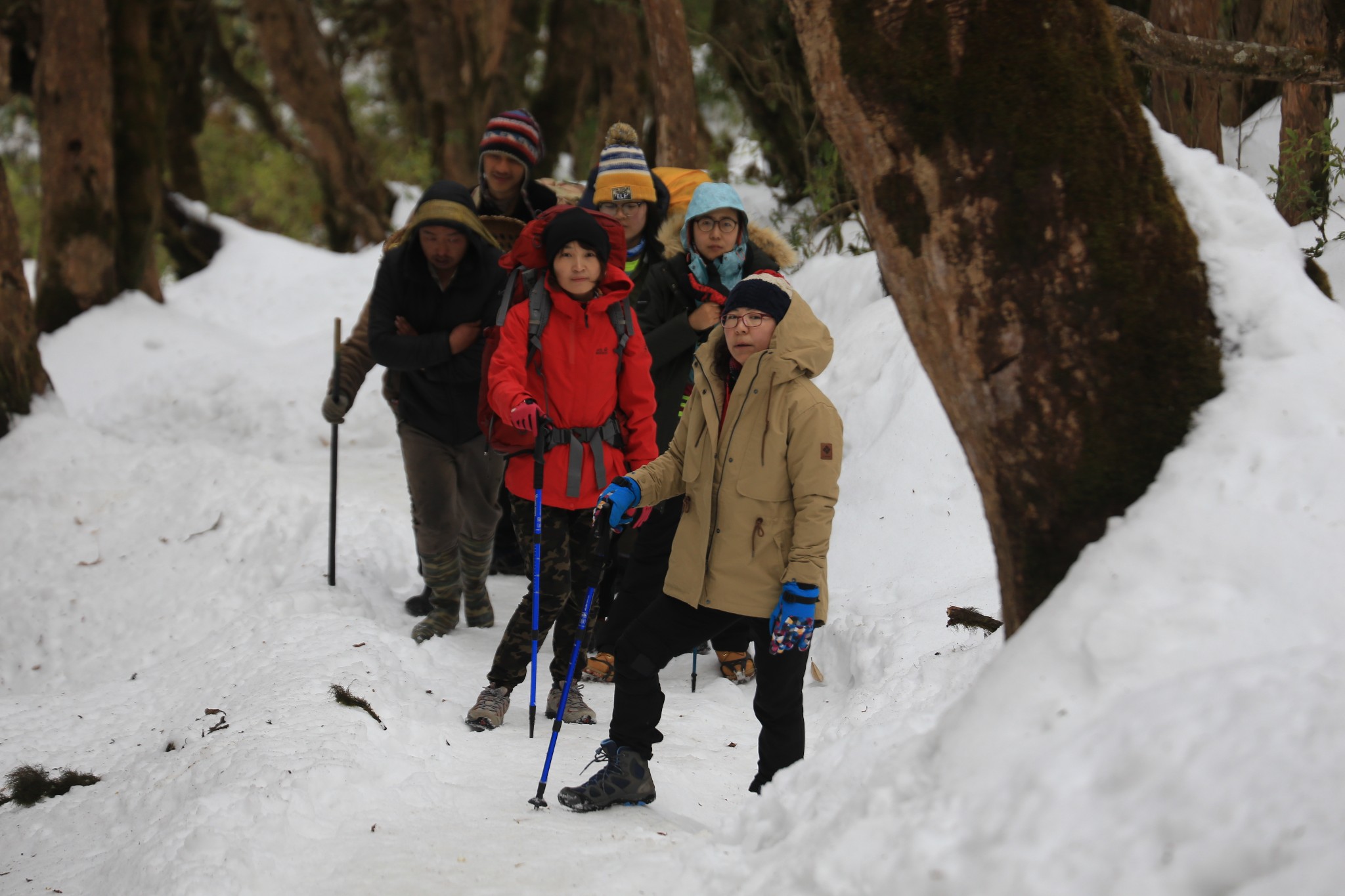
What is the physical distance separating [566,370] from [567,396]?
11 centimetres

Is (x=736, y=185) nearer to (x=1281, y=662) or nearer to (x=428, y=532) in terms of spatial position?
(x=428, y=532)

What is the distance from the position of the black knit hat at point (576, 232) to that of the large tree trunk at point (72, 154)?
10.0 metres

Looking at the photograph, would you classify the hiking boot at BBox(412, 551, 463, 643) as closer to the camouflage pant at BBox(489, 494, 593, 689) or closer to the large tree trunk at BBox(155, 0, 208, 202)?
the camouflage pant at BBox(489, 494, 593, 689)

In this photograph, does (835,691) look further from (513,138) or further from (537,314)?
(513,138)

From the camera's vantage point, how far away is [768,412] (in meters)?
3.57

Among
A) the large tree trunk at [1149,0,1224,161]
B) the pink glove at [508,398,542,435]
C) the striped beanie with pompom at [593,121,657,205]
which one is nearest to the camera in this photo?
the pink glove at [508,398,542,435]

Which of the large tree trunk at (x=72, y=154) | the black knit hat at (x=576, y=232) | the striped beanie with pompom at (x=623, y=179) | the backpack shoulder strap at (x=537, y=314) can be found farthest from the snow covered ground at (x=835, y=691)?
the large tree trunk at (x=72, y=154)

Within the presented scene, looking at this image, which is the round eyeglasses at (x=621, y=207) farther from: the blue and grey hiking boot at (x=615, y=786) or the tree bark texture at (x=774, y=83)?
the tree bark texture at (x=774, y=83)

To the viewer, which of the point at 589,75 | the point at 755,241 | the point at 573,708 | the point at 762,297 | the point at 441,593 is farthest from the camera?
the point at 589,75

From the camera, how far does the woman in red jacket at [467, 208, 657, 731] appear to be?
4.43m

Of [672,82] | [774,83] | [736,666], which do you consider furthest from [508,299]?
[774,83]

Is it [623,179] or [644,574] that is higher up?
[623,179]

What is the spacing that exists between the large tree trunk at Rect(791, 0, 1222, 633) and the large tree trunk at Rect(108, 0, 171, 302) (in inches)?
485

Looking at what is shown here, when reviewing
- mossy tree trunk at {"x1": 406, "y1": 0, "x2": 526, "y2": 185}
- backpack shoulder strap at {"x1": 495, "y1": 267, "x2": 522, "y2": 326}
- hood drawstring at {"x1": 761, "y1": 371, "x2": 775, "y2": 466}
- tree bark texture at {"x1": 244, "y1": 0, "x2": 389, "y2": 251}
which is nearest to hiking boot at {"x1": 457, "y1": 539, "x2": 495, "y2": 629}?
backpack shoulder strap at {"x1": 495, "y1": 267, "x2": 522, "y2": 326}
